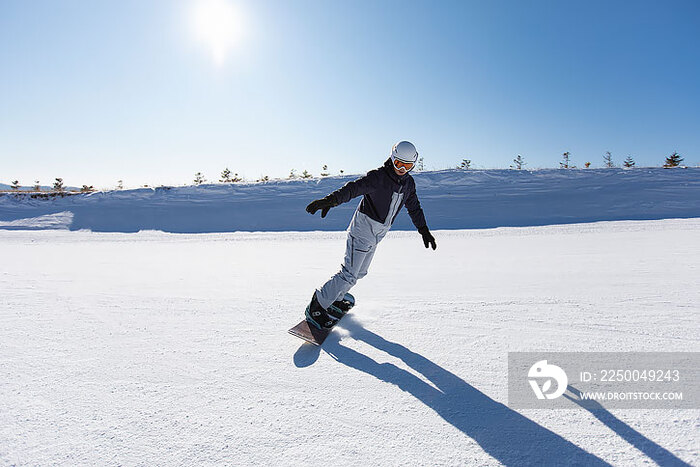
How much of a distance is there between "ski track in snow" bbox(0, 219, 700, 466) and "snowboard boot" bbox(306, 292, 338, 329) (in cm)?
15

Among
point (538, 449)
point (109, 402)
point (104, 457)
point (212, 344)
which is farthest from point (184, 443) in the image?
point (538, 449)

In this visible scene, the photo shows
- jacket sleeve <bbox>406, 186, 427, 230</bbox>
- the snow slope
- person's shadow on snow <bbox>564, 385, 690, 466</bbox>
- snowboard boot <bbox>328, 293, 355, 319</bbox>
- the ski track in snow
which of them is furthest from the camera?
the snow slope

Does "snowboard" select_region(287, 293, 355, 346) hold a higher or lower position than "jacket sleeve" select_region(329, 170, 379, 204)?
lower

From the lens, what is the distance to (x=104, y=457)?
4.83 ft

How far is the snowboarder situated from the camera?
108 inches

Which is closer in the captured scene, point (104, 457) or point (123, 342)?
point (104, 457)

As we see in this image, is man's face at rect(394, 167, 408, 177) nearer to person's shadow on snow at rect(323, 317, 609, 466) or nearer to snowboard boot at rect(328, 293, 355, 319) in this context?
snowboard boot at rect(328, 293, 355, 319)

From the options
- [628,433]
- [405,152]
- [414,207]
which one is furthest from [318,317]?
[628,433]

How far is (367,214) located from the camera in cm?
282

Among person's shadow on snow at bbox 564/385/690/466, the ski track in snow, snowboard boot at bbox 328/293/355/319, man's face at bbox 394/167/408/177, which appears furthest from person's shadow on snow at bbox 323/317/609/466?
man's face at bbox 394/167/408/177

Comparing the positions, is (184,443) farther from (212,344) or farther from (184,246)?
(184,246)

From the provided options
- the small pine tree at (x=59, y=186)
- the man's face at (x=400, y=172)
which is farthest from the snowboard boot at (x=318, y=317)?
the small pine tree at (x=59, y=186)

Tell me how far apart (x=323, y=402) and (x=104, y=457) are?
106cm

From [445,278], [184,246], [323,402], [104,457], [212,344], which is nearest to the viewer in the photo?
[104,457]
